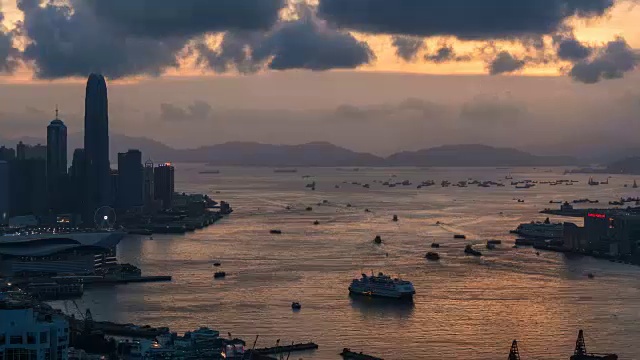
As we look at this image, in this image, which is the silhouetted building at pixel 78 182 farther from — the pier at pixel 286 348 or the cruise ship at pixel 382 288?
the pier at pixel 286 348

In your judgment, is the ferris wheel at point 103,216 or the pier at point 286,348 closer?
the pier at point 286,348

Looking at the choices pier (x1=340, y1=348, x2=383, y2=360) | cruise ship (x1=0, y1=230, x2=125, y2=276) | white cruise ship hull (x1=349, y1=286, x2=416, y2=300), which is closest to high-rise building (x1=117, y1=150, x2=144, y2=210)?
cruise ship (x1=0, y1=230, x2=125, y2=276)

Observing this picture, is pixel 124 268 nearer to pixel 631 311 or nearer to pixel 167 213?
pixel 631 311

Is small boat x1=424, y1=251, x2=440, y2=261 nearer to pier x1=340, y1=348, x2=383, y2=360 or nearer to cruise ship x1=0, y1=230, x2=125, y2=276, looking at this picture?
cruise ship x1=0, y1=230, x2=125, y2=276

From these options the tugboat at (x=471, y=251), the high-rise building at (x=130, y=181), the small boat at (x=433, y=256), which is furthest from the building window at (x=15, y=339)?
the high-rise building at (x=130, y=181)

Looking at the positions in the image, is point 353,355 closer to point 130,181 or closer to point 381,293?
point 381,293

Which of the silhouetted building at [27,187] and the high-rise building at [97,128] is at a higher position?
the high-rise building at [97,128]
